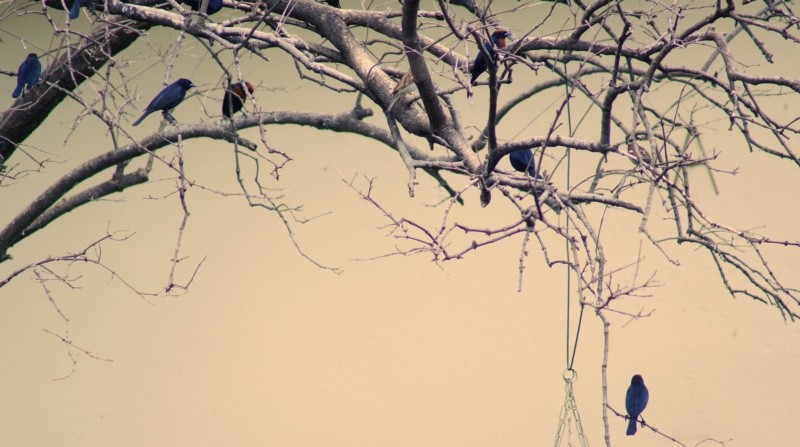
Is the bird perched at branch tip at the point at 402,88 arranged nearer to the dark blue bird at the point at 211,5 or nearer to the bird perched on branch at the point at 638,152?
the bird perched on branch at the point at 638,152

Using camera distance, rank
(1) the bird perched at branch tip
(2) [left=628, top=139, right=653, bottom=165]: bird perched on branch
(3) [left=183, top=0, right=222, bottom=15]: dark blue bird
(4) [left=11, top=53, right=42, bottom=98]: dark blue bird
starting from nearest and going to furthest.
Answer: (2) [left=628, top=139, right=653, bottom=165]: bird perched on branch → (1) the bird perched at branch tip → (3) [left=183, top=0, right=222, bottom=15]: dark blue bird → (4) [left=11, top=53, right=42, bottom=98]: dark blue bird

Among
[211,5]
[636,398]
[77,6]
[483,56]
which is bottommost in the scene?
[636,398]

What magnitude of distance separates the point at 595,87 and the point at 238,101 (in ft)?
5.68

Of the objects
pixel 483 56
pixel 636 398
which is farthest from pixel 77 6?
pixel 636 398

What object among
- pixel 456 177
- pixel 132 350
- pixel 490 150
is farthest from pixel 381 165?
pixel 490 150

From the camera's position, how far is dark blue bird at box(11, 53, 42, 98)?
2.83 metres

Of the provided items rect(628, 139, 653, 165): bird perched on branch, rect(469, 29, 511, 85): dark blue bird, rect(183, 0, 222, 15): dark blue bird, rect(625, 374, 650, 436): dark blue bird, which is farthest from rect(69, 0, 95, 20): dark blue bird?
rect(625, 374, 650, 436): dark blue bird

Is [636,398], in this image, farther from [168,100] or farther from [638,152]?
[168,100]

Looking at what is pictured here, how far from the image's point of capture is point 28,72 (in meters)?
2.87

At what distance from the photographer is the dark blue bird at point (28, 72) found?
2.83 m

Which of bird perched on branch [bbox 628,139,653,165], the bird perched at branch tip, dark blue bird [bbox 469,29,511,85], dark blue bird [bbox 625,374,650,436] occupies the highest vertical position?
dark blue bird [bbox 469,29,511,85]

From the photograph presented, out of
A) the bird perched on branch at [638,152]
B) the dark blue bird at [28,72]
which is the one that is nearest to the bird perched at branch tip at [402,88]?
the bird perched on branch at [638,152]

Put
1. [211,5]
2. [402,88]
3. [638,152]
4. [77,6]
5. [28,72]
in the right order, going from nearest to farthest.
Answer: [638,152] → [402,88] → [77,6] → [211,5] → [28,72]

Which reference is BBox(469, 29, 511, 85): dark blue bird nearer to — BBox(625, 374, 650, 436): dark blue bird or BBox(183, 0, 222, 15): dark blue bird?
BBox(183, 0, 222, 15): dark blue bird
